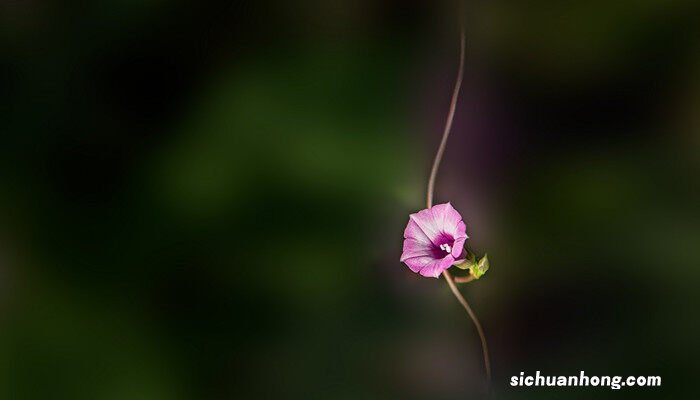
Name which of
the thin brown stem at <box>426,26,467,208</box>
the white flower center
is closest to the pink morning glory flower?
the white flower center

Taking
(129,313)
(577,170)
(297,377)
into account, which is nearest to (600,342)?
(577,170)

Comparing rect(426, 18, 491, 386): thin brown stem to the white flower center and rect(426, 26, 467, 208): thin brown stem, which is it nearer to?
rect(426, 26, 467, 208): thin brown stem

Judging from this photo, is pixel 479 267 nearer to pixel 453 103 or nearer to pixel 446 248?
pixel 446 248

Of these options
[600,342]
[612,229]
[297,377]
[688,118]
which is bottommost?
[297,377]

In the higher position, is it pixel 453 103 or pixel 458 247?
pixel 453 103

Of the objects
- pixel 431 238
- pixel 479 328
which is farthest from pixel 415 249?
pixel 479 328

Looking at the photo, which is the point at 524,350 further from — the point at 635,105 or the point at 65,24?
the point at 65,24
